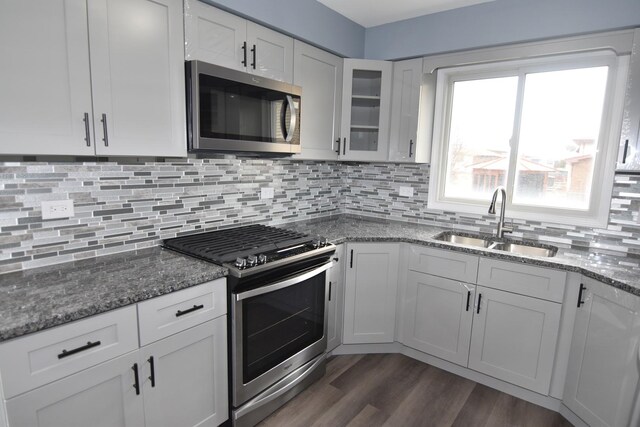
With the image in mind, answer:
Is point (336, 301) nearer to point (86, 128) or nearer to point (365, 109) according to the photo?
point (365, 109)

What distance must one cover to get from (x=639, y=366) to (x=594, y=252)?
853 mm

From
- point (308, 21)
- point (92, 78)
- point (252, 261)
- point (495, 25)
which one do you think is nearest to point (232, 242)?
point (252, 261)

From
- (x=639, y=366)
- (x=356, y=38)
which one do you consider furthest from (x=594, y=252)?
(x=356, y=38)

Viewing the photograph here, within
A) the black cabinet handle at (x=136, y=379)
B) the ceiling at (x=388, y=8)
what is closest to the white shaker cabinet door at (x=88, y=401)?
the black cabinet handle at (x=136, y=379)

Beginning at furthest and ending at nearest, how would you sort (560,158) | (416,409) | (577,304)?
(560,158) < (416,409) < (577,304)

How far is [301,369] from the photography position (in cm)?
223

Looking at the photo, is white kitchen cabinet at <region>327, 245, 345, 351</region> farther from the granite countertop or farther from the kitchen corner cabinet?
the kitchen corner cabinet

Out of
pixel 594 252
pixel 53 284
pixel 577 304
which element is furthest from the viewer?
pixel 594 252

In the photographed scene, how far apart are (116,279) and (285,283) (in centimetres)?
79

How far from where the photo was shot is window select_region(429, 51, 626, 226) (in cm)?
238

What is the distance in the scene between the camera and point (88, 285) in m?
1.46

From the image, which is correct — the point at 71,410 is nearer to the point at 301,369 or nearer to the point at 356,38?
the point at 301,369

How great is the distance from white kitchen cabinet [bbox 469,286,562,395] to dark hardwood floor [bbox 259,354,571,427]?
0.15 m

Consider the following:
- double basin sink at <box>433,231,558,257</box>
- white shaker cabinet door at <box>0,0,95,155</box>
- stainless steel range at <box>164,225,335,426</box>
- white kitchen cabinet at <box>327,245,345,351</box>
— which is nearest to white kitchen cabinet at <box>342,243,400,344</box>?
white kitchen cabinet at <box>327,245,345,351</box>
